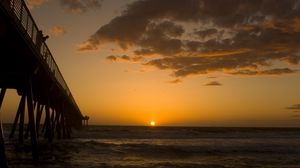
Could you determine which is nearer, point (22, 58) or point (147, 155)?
point (22, 58)

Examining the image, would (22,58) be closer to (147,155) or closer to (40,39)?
(40,39)

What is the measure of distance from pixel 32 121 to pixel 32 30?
12.0 feet

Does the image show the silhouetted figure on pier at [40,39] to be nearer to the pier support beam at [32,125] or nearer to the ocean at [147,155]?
the pier support beam at [32,125]

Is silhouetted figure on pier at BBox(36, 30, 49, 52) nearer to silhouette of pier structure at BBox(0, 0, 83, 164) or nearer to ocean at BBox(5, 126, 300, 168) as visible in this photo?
silhouette of pier structure at BBox(0, 0, 83, 164)

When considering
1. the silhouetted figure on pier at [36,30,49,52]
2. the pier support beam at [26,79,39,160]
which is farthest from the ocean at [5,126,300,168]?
the silhouetted figure on pier at [36,30,49,52]

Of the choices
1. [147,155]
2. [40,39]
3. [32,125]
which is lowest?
[147,155]

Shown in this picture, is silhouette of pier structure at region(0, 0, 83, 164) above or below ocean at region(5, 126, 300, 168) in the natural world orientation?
above

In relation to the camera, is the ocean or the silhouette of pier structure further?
the ocean

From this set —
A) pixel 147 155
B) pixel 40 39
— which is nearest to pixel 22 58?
pixel 40 39

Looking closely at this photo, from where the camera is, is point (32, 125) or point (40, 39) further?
point (40, 39)

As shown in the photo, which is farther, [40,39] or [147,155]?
[147,155]

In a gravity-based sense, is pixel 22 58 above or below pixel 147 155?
above

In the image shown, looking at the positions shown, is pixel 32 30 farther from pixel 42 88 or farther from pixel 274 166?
pixel 274 166

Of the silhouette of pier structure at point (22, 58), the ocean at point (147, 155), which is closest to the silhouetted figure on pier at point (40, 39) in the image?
the silhouette of pier structure at point (22, 58)
